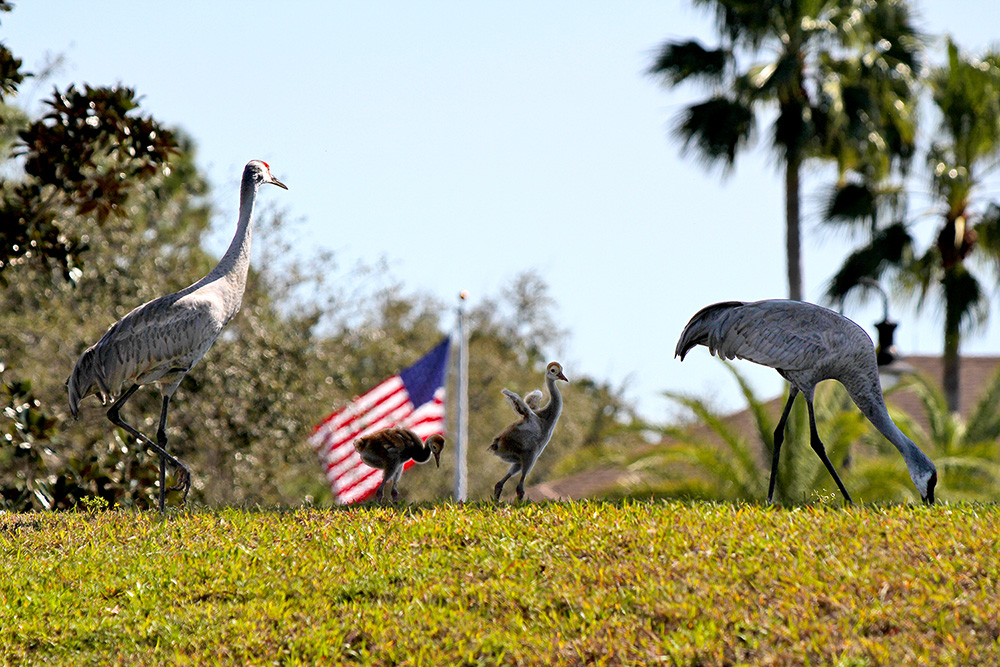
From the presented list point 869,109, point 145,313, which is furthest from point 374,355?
point 145,313

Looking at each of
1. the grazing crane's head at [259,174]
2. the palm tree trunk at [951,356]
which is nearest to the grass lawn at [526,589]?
the grazing crane's head at [259,174]

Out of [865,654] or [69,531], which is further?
[69,531]

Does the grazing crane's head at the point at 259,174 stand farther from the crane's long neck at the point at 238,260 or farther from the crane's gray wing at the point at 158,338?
the crane's gray wing at the point at 158,338

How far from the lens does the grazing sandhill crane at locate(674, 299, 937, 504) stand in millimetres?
9664

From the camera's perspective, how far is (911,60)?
24.0 metres

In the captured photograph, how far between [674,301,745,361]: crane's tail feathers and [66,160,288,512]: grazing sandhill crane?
4.10 metres

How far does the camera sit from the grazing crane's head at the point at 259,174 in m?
11.3

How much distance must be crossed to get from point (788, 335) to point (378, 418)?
8.12 meters

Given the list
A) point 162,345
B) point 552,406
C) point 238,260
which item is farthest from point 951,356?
point 162,345

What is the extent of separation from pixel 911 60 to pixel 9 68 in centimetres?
1821

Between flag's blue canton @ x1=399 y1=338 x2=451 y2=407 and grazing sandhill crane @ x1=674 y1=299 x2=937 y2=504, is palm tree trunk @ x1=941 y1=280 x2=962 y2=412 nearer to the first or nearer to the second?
flag's blue canton @ x1=399 y1=338 x2=451 y2=407

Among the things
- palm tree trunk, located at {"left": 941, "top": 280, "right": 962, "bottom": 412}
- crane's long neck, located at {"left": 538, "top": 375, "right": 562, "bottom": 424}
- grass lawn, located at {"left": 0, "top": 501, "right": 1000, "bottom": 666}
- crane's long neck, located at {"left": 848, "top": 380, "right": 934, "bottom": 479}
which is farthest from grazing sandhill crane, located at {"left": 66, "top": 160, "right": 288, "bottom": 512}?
palm tree trunk, located at {"left": 941, "top": 280, "right": 962, "bottom": 412}

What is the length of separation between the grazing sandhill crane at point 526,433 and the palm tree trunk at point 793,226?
1442cm

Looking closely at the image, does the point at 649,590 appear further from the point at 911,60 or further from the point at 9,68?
the point at 911,60
